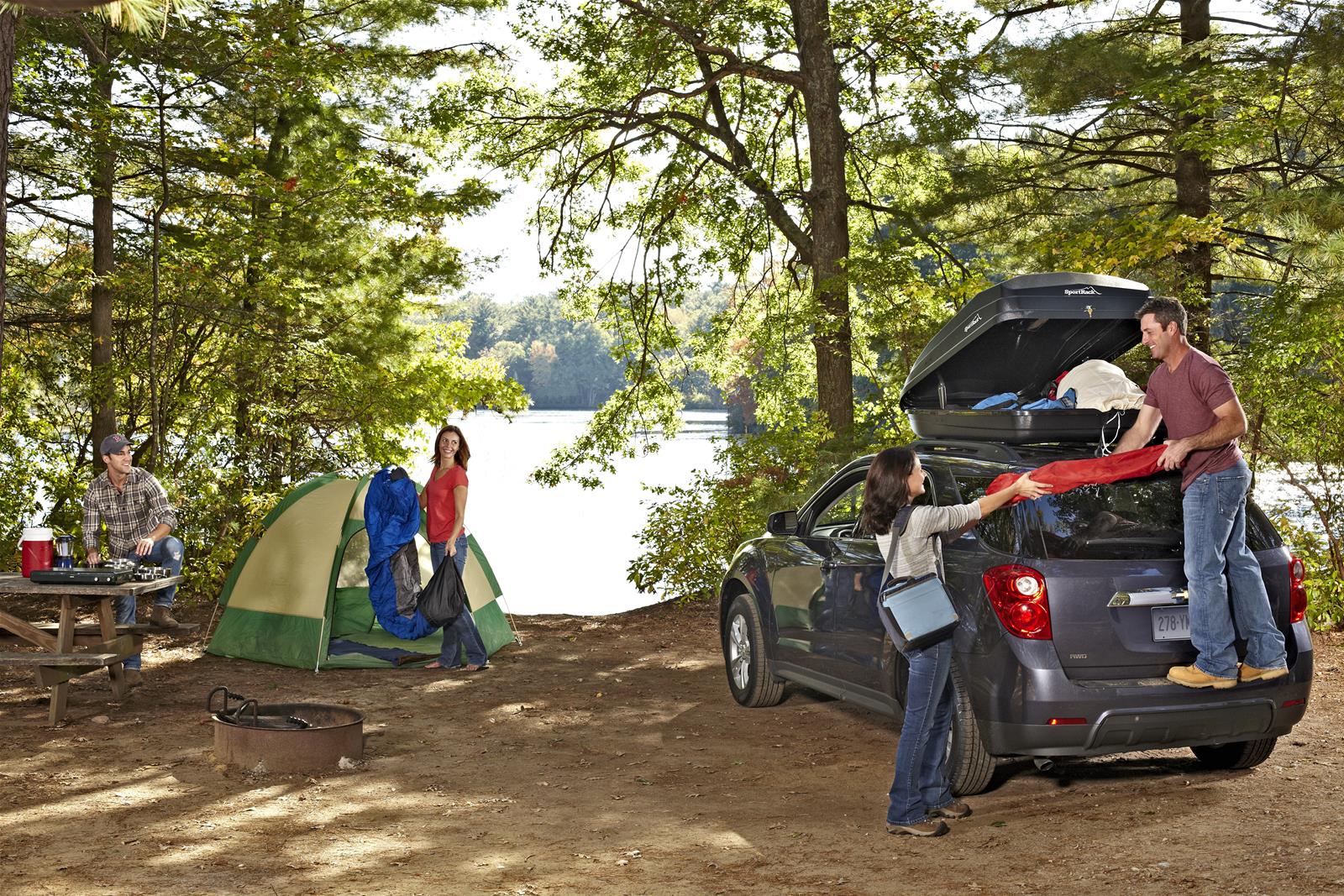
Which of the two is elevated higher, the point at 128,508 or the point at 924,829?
the point at 128,508

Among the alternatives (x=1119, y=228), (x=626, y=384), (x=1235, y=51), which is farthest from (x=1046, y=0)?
(x=626, y=384)

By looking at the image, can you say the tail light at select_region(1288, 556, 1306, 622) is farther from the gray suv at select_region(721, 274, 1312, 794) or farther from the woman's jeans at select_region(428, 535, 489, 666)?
the woman's jeans at select_region(428, 535, 489, 666)

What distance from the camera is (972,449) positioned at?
6.07 m

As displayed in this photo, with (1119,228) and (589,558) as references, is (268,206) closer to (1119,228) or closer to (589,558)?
(1119,228)

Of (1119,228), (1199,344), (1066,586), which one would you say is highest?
(1119,228)

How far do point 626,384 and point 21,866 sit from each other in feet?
41.8

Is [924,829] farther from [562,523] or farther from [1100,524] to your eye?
[562,523]

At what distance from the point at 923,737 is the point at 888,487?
109cm

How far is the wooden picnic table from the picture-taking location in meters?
7.64

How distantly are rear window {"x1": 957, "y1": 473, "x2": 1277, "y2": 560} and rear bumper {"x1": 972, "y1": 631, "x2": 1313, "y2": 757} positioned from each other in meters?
0.54

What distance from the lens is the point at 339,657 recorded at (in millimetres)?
9812

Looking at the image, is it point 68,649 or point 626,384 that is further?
point 626,384

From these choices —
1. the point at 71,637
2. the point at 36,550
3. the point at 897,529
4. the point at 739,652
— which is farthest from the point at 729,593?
the point at 36,550

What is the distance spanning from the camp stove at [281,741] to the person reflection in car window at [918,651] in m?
2.99
